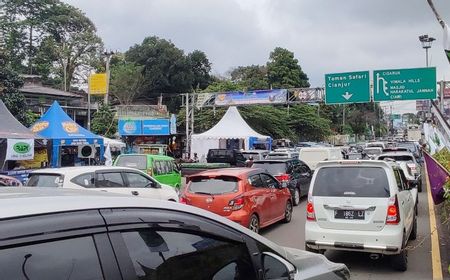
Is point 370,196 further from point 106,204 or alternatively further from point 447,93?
point 447,93

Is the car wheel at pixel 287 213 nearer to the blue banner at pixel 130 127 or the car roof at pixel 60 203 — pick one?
the car roof at pixel 60 203

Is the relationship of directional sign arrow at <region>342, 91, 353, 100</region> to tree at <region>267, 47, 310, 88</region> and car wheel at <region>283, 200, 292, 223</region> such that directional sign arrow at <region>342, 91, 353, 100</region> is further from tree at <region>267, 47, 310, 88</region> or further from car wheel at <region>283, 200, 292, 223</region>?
tree at <region>267, 47, 310, 88</region>

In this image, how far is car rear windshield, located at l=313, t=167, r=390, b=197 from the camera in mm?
7223

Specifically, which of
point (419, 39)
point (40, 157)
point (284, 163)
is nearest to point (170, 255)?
point (284, 163)

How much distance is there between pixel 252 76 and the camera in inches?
2803

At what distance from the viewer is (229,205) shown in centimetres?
979

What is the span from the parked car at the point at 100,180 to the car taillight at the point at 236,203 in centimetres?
190

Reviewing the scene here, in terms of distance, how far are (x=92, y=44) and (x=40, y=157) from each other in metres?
43.8

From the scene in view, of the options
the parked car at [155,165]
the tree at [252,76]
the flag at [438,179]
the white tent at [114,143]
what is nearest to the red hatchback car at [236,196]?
the flag at [438,179]

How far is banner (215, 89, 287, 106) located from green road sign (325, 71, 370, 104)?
4.03 meters

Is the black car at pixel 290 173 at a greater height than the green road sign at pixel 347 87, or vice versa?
the green road sign at pixel 347 87

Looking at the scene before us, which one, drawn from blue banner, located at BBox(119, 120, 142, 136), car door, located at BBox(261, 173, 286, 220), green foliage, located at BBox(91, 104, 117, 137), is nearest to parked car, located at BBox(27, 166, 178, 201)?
car door, located at BBox(261, 173, 286, 220)

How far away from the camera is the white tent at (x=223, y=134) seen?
33625 millimetres

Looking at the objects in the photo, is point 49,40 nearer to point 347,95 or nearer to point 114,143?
point 114,143
